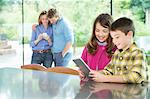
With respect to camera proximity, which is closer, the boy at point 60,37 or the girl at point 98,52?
the girl at point 98,52

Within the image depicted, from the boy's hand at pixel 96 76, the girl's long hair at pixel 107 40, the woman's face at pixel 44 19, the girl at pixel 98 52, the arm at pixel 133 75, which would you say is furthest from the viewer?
the woman's face at pixel 44 19

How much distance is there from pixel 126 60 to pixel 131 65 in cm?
6

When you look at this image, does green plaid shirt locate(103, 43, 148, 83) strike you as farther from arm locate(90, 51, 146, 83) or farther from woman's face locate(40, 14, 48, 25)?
woman's face locate(40, 14, 48, 25)

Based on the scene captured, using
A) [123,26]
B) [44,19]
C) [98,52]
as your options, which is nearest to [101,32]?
[98,52]

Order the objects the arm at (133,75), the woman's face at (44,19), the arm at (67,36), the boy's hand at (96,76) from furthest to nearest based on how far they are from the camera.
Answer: the woman's face at (44,19) < the arm at (67,36) < the boy's hand at (96,76) < the arm at (133,75)

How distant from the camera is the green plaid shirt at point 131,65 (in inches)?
78.1

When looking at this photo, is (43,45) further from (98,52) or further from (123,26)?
(123,26)

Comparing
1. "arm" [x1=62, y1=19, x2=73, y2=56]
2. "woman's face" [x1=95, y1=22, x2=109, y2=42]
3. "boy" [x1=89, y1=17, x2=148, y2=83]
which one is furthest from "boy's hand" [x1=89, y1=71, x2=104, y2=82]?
"arm" [x1=62, y1=19, x2=73, y2=56]

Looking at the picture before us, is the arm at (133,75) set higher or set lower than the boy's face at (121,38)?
lower

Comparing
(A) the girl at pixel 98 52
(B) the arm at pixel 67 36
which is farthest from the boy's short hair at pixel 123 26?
(B) the arm at pixel 67 36

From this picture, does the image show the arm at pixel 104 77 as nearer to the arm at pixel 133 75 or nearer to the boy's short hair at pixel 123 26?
the arm at pixel 133 75

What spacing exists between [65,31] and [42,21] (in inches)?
15.7

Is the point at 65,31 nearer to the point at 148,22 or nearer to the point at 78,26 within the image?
the point at 78,26

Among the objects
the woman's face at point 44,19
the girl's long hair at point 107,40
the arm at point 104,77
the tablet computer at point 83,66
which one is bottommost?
the arm at point 104,77
